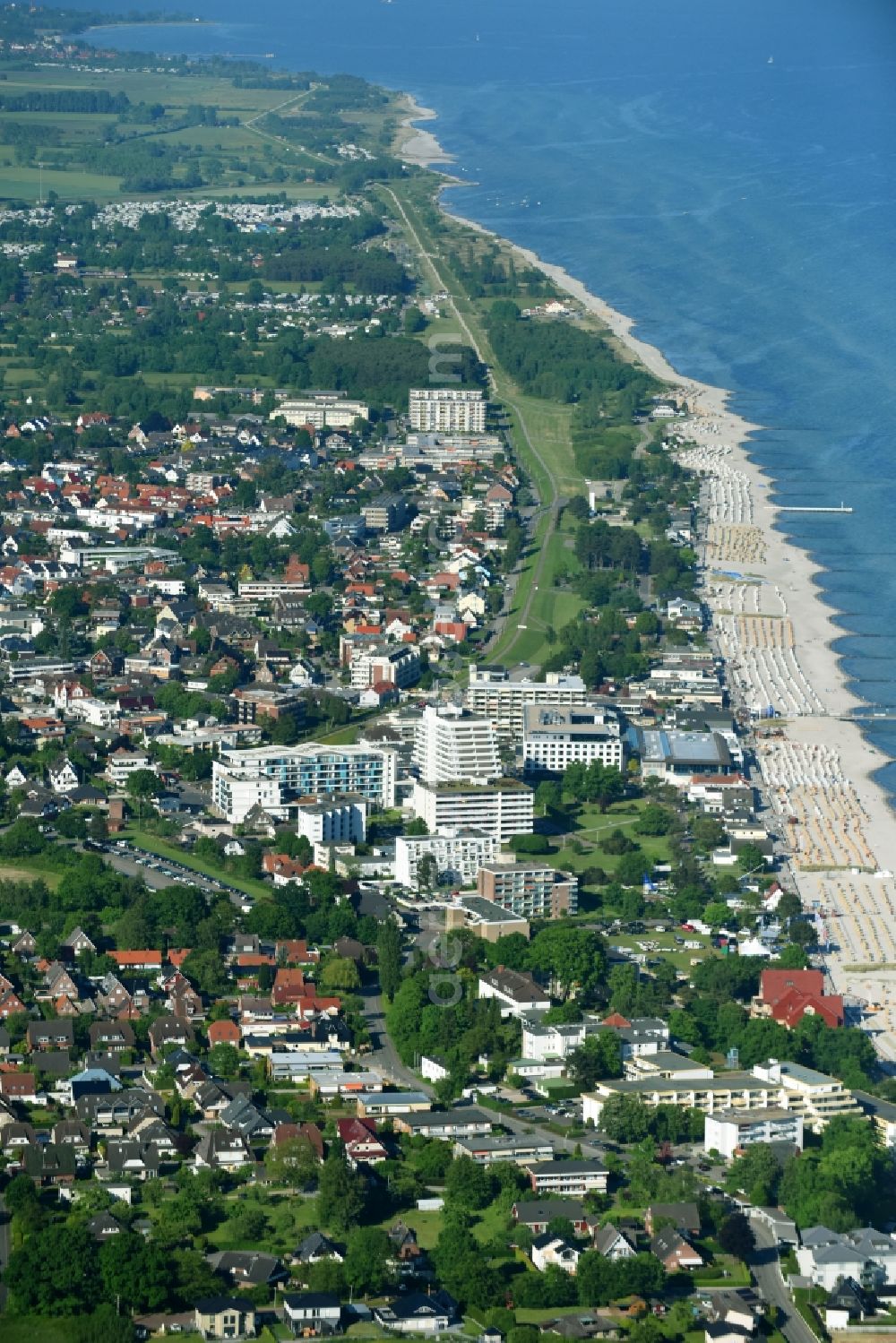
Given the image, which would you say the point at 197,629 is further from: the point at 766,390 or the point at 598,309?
the point at 598,309

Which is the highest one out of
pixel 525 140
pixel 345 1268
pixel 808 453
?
pixel 525 140

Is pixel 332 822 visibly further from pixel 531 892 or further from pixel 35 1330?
pixel 35 1330

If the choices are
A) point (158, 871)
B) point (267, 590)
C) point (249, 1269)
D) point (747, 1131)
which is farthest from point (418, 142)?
point (249, 1269)

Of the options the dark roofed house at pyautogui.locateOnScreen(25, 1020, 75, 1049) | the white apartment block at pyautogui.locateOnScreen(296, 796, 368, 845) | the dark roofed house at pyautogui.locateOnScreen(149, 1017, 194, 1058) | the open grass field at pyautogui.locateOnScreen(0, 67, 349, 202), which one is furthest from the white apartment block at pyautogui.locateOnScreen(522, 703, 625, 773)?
the open grass field at pyautogui.locateOnScreen(0, 67, 349, 202)

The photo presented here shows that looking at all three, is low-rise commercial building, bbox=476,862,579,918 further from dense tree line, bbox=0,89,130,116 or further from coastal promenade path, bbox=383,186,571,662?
dense tree line, bbox=0,89,130,116

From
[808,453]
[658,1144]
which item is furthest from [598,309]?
[658,1144]

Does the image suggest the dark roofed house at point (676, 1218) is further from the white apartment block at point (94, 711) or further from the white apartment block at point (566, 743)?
the white apartment block at point (94, 711)
